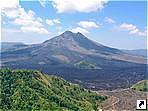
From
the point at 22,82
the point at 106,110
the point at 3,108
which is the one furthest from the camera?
the point at 106,110

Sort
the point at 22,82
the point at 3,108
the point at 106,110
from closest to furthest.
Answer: the point at 3,108 → the point at 22,82 → the point at 106,110

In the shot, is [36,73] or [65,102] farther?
[36,73]

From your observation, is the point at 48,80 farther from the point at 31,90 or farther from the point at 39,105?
the point at 39,105

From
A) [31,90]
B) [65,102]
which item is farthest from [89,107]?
[31,90]

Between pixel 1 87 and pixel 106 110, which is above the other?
pixel 1 87

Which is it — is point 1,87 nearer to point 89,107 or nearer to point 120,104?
point 89,107

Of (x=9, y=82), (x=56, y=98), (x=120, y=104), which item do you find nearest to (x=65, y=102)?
(x=56, y=98)
